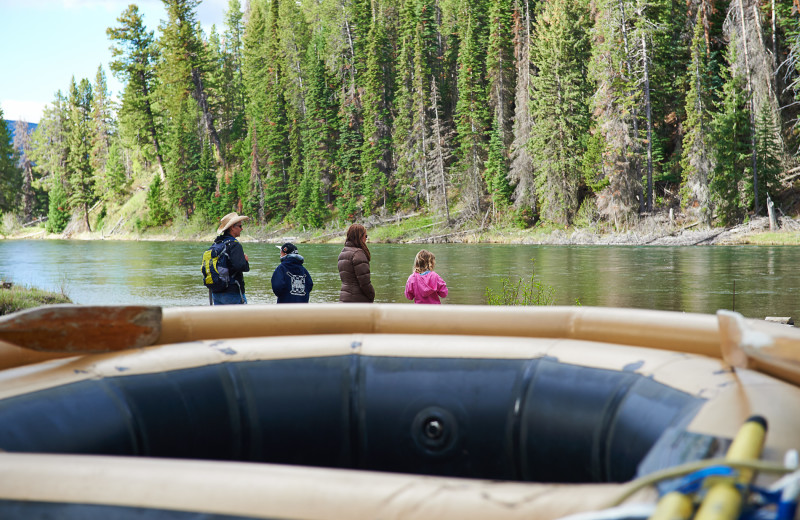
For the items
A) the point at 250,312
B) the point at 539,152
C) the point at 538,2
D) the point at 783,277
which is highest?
the point at 538,2

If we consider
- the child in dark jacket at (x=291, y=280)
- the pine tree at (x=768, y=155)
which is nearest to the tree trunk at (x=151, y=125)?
the pine tree at (x=768, y=155)

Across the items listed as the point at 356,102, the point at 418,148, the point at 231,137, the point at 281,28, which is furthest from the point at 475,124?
the point at 231,137

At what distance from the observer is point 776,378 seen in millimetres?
1900

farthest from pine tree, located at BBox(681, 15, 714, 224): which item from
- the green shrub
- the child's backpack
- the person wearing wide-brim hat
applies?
the child's backpack

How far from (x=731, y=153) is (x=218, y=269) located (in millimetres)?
32888

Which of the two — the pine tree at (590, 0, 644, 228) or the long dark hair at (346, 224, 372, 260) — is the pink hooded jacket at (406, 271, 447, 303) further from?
the pine tree at (590, 0, 644, 228)

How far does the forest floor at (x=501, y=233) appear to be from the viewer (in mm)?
31766

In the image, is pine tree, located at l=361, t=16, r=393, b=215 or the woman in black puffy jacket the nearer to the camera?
the woman in black puffy jacket

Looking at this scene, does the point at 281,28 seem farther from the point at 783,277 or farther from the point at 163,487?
the point at 163,487

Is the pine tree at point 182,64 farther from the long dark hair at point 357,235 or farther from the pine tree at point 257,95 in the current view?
the long dark hair at point 357,235

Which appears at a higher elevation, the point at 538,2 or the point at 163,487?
the point at 538,2

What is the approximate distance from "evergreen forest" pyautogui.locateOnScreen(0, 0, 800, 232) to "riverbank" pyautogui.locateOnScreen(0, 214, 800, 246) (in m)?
1.00

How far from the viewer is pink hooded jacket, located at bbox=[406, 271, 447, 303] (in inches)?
259

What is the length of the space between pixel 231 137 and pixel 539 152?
35.4 metres
